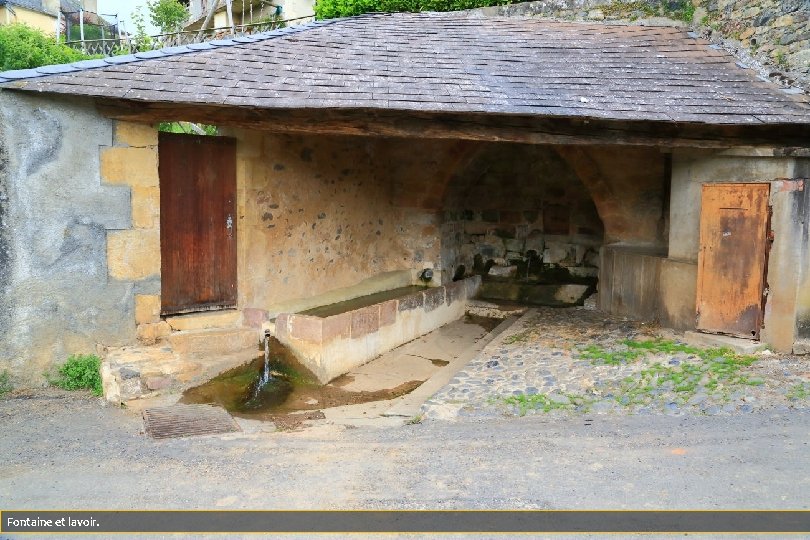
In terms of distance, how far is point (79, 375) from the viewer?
5.13 metres

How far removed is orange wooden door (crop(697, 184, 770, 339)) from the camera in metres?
5.62

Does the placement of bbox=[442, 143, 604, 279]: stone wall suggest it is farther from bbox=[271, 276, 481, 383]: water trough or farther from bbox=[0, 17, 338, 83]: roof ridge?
bbox=[0, 17, 338, 83]: roof ridge

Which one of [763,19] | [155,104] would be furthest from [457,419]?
[763,19]

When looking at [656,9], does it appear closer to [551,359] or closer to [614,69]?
[614,69]

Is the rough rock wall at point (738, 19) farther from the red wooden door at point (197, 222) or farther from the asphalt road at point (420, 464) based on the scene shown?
the red wooden door at point (197, 222)

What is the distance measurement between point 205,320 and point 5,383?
5.37 feet

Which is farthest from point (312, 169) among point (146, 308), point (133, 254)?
point (146, 308)

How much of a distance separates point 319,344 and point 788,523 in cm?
412

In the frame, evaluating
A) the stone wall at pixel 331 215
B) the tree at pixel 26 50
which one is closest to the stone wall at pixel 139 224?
the stone wall at pixel 331 215

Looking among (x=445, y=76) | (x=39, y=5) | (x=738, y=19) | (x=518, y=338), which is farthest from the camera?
(x=39, y=5)

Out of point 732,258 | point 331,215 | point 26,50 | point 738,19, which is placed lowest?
point 732,258

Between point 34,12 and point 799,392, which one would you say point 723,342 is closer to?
point 799,392
